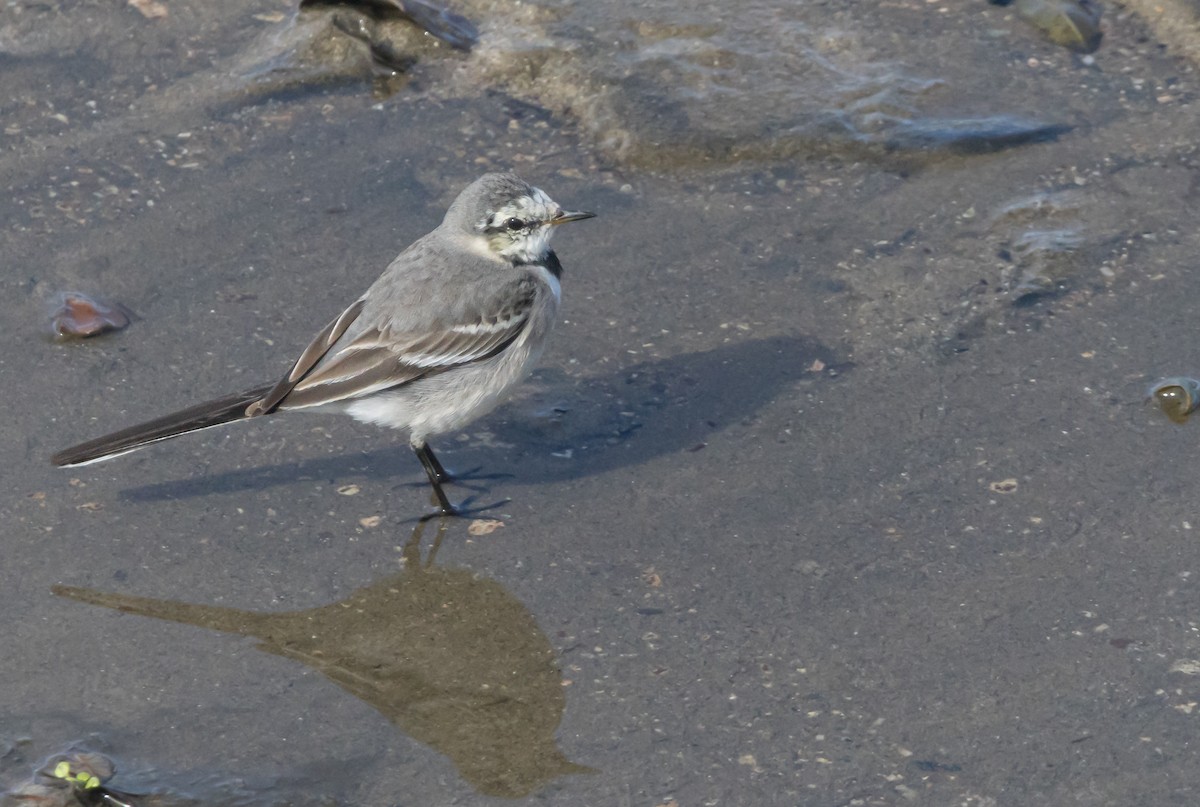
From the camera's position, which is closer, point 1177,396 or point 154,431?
point 154,431

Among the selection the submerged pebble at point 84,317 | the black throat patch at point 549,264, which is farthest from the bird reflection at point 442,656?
the submerged pebble at point 84,317

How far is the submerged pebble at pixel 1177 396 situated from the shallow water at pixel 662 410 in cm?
8

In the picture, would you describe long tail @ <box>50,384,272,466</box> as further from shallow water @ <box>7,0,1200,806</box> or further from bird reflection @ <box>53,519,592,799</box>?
bird reflection @ <box>53,519,592,799</box>

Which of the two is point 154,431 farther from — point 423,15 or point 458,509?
point 423,15

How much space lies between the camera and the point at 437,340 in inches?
213

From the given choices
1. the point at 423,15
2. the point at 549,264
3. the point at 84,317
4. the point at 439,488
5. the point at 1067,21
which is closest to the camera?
the point at 439,488

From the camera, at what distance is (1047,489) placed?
521 cm

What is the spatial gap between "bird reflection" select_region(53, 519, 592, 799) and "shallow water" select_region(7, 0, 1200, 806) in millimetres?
26

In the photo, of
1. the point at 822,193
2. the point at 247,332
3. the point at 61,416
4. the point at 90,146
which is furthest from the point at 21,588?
the point at 822,193

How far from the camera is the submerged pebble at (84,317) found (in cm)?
596

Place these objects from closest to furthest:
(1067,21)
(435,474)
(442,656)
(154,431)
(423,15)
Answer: (442,656)
(154,431)
(435,474)
(1067,21)
(423,15)

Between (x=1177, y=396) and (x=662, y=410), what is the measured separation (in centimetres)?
209

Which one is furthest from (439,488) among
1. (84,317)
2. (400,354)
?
(84,317)

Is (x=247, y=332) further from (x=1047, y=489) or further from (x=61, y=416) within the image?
(x=1047, y=489)
